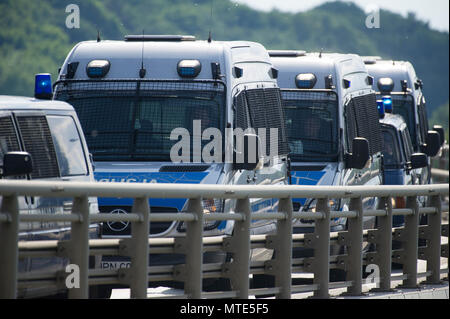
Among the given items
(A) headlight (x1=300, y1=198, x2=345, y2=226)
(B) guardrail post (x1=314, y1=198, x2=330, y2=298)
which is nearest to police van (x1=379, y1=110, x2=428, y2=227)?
(A) headlight (x1=300, y1=198, x2=345, y2=226)

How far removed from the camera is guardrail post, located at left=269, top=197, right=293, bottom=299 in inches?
373

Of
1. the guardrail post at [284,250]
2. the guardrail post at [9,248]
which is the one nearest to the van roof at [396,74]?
the guardrail post at [284,250]

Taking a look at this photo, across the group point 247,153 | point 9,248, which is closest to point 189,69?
point 247,153

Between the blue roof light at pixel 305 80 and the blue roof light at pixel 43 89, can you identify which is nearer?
the blue roof light at pixel 43 89

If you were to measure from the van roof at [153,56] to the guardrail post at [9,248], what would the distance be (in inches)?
217

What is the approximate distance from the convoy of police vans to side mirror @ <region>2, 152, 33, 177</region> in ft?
0.79

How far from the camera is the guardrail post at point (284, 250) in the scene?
9469 millimetres

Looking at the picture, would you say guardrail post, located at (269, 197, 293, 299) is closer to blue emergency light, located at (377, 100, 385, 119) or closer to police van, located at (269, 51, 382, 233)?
police van, located at (269, 51, 382, 233)

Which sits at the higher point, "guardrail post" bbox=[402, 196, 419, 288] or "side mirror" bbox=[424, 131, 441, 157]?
"side mirror" bbox=[424, 131, 441, 157]

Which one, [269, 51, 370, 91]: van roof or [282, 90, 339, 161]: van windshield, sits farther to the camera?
[269, 51, 370, 91]: van roof

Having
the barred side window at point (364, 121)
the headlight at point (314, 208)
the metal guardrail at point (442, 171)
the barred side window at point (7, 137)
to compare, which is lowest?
the barred side window at point (7, 137)

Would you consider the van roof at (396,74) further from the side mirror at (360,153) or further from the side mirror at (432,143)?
the side mirror at (360,153)

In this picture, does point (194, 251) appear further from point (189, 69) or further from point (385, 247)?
point (189, 69)

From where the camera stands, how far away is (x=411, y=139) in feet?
68.3
